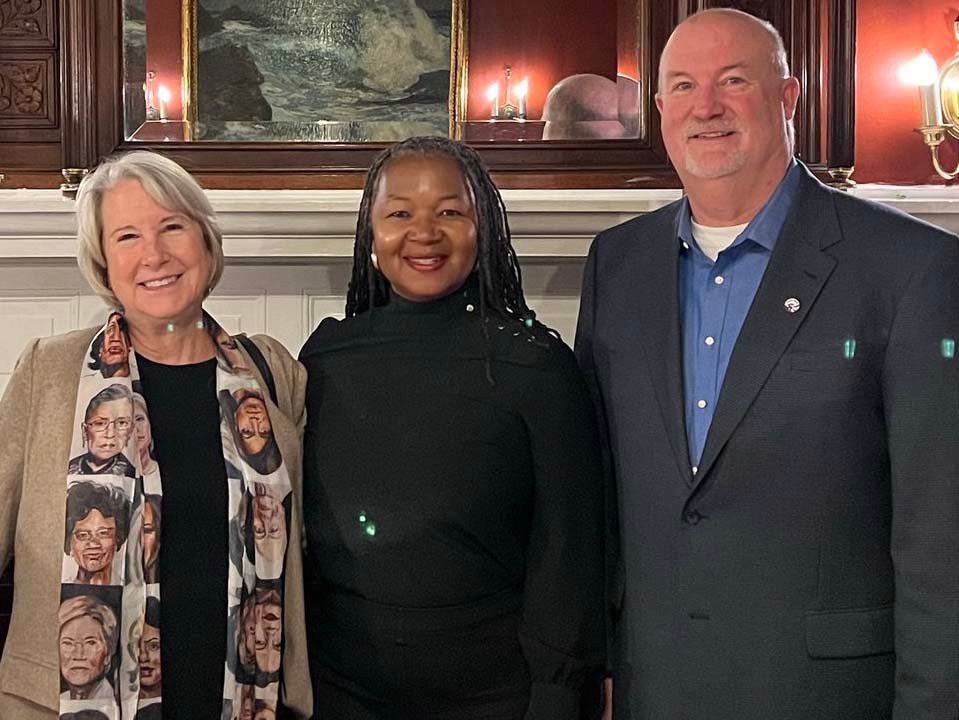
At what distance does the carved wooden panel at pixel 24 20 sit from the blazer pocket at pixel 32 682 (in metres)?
1.60

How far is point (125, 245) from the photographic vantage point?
6.27ft

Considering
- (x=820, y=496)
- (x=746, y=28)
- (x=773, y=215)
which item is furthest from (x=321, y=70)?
(x=820, y=496)

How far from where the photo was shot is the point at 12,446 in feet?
6.11

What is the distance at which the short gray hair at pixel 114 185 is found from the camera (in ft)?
6.33

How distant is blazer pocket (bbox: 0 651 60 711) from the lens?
184 centimetres

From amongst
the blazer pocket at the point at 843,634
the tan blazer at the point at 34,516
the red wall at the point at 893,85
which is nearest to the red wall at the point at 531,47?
the red wall at the point at 893,85

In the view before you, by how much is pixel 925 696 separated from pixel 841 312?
55cm

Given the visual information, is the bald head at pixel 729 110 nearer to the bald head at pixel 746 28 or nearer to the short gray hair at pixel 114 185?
the bald head at pixel 746 28

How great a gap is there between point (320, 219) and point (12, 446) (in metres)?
1.01

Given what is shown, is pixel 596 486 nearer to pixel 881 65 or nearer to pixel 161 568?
pixel 161 568

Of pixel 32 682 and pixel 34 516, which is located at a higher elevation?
pixel 34 516

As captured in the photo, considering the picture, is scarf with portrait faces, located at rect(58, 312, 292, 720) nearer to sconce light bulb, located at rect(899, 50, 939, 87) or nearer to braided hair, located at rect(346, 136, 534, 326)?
braided hair, located at rect(346, 136, 534, 326)

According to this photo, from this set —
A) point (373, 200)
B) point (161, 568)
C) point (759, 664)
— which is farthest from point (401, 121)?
point (759, 664)

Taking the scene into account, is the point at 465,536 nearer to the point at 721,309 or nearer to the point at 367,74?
the point at 721,309
